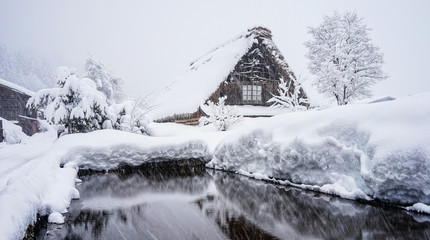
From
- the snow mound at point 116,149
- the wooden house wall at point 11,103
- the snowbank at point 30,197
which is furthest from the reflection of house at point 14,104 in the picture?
the snowbank at point 30,197

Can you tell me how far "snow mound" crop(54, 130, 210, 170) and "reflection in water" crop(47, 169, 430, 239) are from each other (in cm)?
190

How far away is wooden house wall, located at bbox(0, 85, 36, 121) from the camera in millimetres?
25656

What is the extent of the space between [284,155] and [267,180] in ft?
3.86

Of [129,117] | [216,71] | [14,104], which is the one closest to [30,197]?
[129,117]

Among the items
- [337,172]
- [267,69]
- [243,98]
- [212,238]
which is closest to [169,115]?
[243,98]

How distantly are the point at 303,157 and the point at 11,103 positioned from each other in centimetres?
→ 2856

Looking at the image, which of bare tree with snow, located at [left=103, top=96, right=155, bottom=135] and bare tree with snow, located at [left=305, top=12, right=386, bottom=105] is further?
bare tree with snow, located at [left=305, top=12, right=386, bottom=105]

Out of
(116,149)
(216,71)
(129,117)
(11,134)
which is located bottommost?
(11,134)

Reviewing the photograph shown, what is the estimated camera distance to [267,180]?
26.2 feet

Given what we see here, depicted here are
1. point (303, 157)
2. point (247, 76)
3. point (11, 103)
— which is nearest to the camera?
point (303, 157)

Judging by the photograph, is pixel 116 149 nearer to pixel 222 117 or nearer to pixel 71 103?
pixel 71 103

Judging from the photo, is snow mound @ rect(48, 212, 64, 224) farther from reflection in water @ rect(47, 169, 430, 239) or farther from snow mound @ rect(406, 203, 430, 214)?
snow mound @ rect(406, 203, 430, 214)

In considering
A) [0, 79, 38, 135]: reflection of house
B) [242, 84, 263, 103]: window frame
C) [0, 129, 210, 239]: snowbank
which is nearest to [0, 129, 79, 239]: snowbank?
[0, 129, 210, 239]: snowbank

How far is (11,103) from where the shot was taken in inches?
1033
